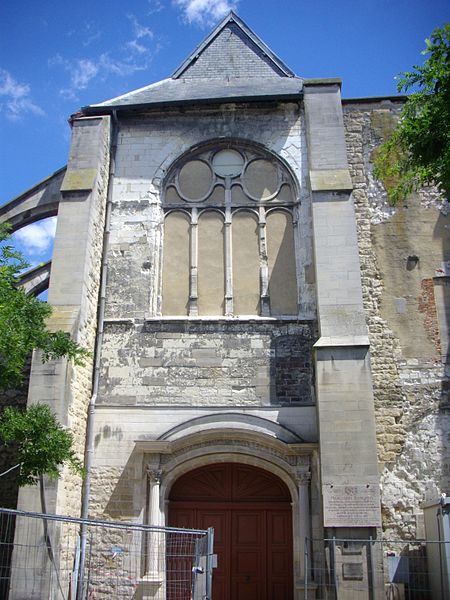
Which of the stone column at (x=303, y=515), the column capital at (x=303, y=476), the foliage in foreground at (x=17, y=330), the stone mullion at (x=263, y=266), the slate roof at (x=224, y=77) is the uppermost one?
the slate roof at (x=224, y=77)

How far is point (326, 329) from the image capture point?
428 inches

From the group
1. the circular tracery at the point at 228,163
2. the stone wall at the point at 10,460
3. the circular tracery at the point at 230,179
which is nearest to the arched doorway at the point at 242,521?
the stone wall at the point at 10,460

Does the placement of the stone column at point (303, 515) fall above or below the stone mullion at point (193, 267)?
below

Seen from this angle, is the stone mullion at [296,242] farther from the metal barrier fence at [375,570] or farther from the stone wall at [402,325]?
the metal barrier fence at [375,570]

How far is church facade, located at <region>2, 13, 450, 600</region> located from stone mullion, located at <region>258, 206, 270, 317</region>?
32mm

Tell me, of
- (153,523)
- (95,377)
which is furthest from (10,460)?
(153,523)

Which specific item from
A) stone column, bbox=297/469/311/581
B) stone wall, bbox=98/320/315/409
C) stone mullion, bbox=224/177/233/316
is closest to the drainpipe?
stone wall, bbox=98/320/315/409

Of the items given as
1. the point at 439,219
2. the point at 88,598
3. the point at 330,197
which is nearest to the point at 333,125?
the point at 330,197

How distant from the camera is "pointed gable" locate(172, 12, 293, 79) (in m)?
15.4

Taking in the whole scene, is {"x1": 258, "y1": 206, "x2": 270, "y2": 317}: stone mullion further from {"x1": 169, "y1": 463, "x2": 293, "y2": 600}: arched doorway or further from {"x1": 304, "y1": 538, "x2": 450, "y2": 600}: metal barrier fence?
{"x1": 304, "y1": 538, "x2": 450, "y2": 600}: metal barrier fence

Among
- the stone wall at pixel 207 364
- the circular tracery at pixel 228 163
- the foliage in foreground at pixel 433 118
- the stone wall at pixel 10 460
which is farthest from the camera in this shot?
the circular tracery at pixel 228 163

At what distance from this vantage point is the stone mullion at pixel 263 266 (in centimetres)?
1213

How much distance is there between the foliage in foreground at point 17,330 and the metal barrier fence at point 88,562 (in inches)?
99.8

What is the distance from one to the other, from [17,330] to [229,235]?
5.38m
